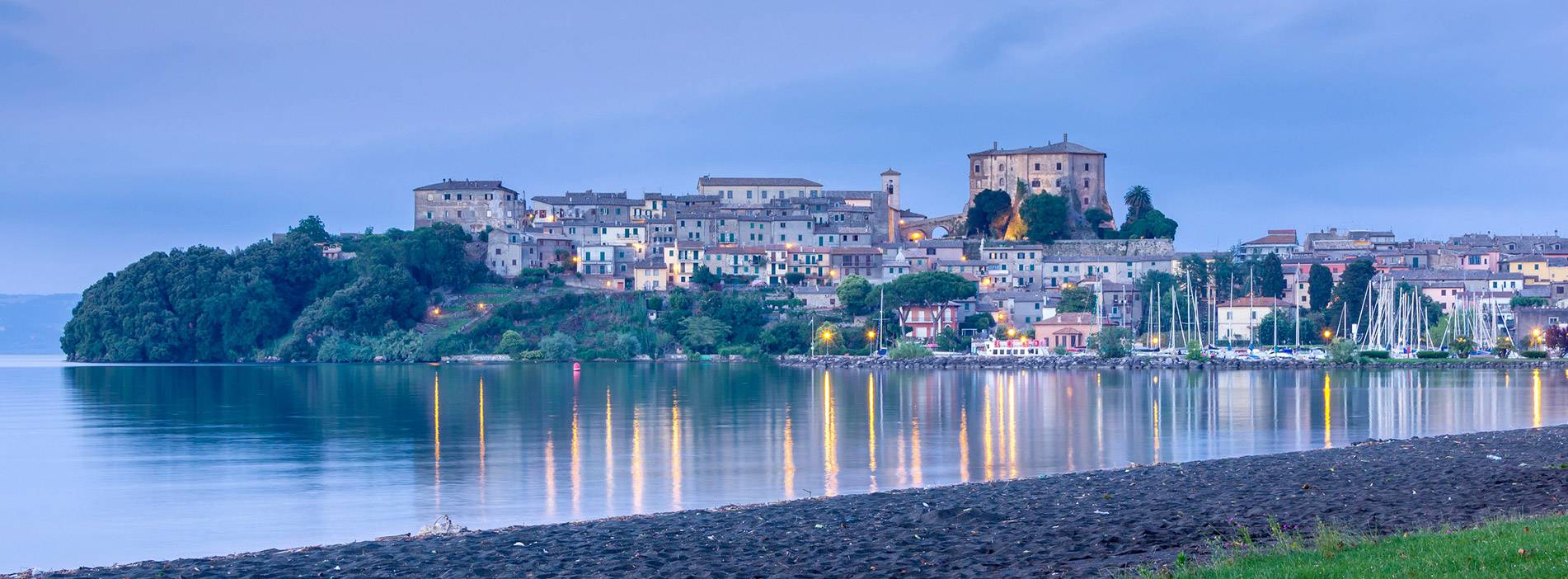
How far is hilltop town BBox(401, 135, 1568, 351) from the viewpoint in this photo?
87.0 m

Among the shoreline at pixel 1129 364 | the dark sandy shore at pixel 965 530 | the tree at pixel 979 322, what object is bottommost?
the shoreline at pixel 1129 364

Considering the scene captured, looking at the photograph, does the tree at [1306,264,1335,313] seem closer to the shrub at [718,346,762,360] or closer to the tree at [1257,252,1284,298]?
the tree at [1257,252,1284,298]

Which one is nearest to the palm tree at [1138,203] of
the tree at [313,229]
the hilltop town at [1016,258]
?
the hilltop town at [1016,258]

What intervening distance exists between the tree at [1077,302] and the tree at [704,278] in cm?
2048

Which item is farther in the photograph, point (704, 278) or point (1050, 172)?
point (1050, 172)

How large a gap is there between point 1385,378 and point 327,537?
51425 millimetres

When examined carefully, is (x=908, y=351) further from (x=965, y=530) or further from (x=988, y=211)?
(x=965, y=530)

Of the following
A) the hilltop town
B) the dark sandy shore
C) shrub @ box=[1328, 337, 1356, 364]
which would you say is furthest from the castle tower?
the dark sandy shore

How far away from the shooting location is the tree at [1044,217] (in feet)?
328

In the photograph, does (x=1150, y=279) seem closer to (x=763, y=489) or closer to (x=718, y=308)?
(x=718, y=308)

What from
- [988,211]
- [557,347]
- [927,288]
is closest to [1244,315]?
[927,288]

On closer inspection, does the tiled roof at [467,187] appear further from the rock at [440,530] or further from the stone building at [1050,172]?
the rock at [440,530]

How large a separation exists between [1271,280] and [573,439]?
218 ft

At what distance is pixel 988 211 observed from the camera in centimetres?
10400
